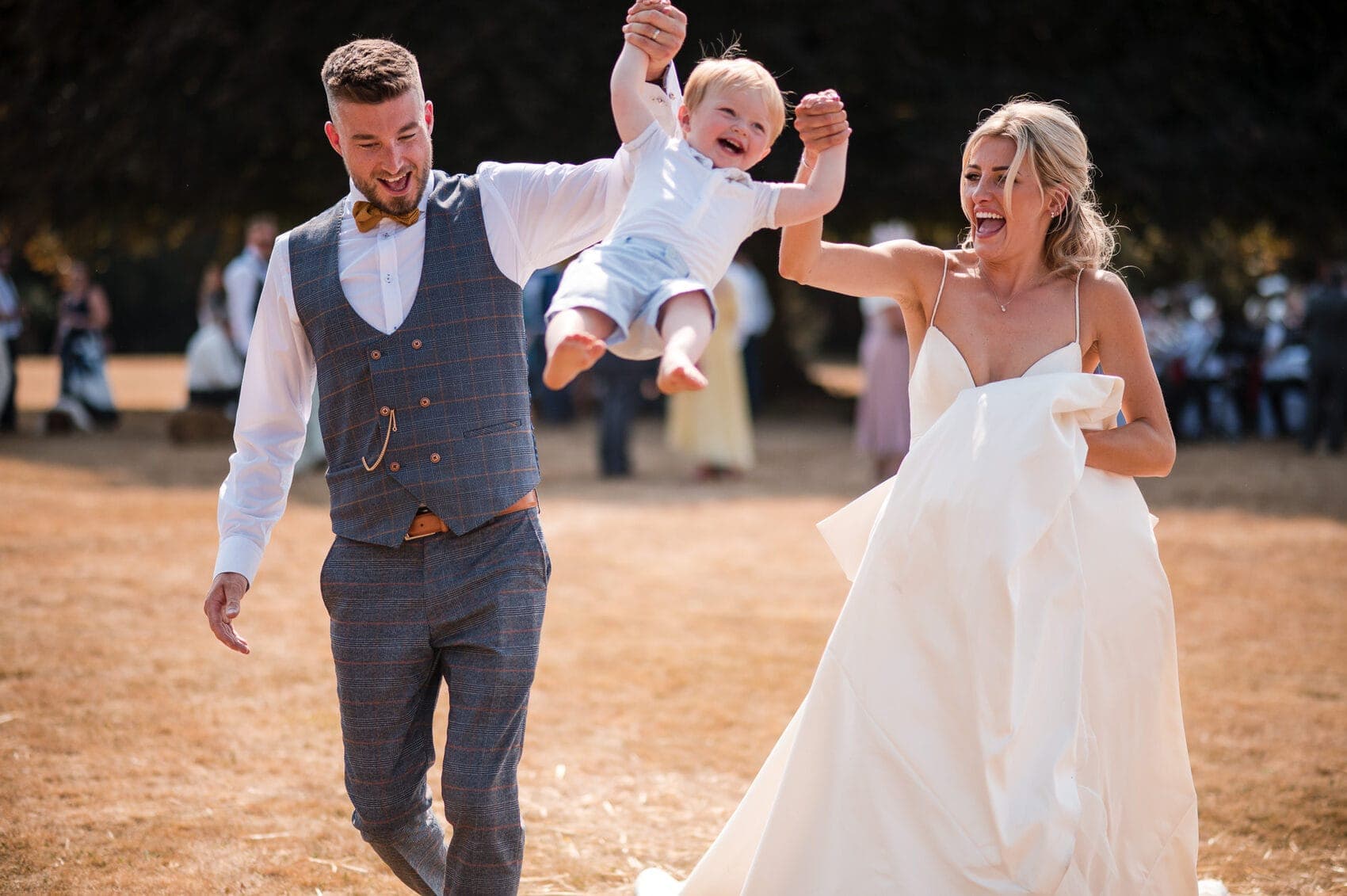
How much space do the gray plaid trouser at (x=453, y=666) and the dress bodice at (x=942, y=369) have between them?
113 cm

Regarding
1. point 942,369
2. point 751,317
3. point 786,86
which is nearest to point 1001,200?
point 942,369

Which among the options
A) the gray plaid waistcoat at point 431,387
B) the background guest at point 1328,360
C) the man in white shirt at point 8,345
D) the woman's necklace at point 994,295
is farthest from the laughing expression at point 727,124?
the man in white shirt at point 8,345

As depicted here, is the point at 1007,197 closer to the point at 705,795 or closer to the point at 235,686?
the point at 705,795

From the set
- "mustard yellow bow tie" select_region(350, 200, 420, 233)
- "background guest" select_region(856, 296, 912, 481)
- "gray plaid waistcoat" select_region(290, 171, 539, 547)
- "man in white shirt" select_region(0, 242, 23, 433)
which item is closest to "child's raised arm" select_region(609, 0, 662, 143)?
"gray plaid waistcoat" select_region(290, 171, 539, 547)

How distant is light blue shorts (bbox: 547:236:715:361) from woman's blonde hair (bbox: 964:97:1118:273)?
101cm

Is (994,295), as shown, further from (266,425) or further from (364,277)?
(266,425)

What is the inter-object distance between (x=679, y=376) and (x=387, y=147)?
966 mm

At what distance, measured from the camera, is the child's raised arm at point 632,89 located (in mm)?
3064

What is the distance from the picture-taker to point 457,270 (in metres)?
3.06

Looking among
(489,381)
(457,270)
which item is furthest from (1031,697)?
(457,270)

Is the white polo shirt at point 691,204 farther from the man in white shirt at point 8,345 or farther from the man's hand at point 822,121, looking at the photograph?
the man in white shirt at point 8,345

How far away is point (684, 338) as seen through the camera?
8.98 feet

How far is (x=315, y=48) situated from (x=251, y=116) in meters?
1.17

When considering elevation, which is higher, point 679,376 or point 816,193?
point 816,193
